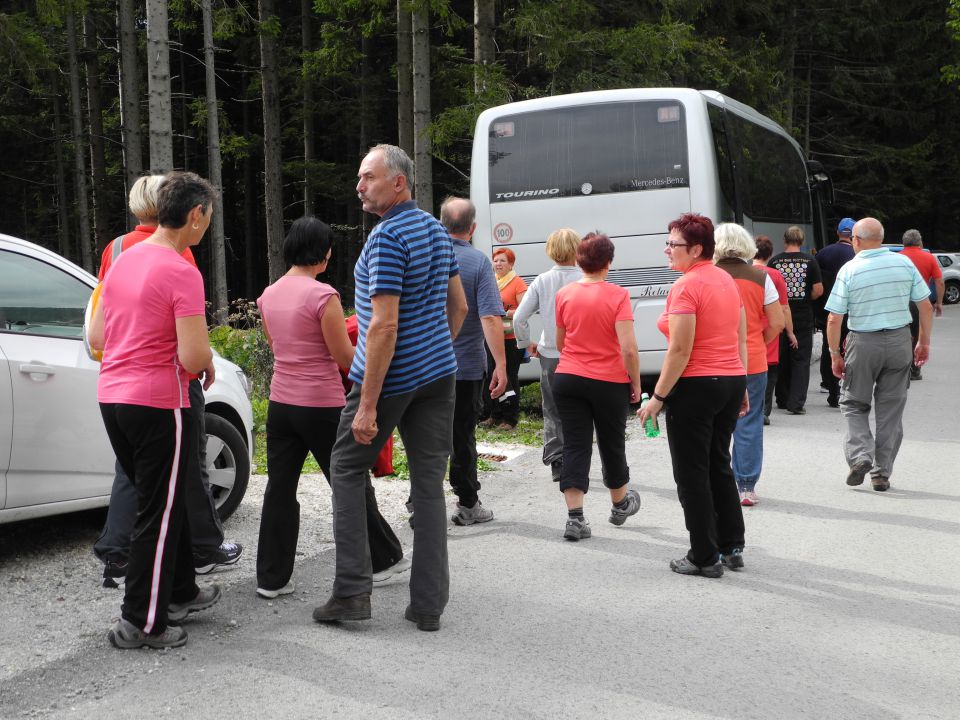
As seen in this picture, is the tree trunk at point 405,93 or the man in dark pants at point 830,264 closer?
the man in dark pants at point 830,264

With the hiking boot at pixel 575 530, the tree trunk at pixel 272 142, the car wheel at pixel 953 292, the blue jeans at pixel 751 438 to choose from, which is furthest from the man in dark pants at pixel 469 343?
the car wheel at pixel 953 292

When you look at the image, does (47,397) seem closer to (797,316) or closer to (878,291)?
(878,291)

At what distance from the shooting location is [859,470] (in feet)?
25.5

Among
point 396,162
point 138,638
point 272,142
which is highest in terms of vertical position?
point 272,142

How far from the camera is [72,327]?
5.87m

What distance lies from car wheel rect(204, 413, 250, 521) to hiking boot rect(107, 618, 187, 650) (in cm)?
185

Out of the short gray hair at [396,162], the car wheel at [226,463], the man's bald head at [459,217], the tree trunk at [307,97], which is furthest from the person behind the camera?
the tree trunk at [307,97]

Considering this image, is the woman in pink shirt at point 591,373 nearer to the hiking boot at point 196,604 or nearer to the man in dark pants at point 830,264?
the hiking boot at point 196,604

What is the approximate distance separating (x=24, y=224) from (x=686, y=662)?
44.7m

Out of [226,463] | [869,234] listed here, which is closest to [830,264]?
[869,234]

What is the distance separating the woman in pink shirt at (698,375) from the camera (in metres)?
5.42

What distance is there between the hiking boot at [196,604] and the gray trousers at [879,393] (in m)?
4.96

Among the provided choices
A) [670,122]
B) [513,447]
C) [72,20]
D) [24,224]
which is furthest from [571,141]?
[24,224]

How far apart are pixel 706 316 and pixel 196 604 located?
2.86 metres
